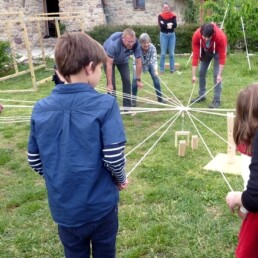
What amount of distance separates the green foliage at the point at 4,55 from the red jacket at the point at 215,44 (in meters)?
6.23

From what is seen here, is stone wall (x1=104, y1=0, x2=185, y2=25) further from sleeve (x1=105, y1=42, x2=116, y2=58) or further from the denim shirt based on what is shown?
sleeve (x1=105, y1=42, x2=116, y2=58)

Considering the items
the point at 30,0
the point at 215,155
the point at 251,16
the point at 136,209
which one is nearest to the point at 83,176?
the point at 136,209

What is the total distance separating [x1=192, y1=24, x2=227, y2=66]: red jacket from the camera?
6.19 m

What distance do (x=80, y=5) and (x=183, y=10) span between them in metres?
A: 4.14

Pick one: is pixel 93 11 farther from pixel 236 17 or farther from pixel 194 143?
pixel 194 143

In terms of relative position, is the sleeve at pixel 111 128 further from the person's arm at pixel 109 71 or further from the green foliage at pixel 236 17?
the green foliage at pixel 236 17

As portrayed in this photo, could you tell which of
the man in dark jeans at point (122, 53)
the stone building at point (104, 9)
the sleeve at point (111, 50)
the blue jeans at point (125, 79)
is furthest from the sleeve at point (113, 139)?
the stone building at point (104, 9)

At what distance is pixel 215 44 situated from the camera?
20.7 feet

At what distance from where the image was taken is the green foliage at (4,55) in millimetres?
10625

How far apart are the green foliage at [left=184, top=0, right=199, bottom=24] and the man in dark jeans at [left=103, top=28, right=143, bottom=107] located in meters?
9.50

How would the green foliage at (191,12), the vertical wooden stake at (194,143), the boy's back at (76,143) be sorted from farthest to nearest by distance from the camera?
the green foliage at (191,12), the vertical wooden stake at (194,143), the boy's back at (76,143)

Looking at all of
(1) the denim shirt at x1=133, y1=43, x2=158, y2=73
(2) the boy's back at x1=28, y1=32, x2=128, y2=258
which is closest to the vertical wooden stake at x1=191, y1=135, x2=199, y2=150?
(1) the denim shirt at x1=133, y1=43, x2=158, y2=73

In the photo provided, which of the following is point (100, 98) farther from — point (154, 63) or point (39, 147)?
point (154, 63)

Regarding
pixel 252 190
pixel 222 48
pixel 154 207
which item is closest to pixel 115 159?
pixel 252 190
